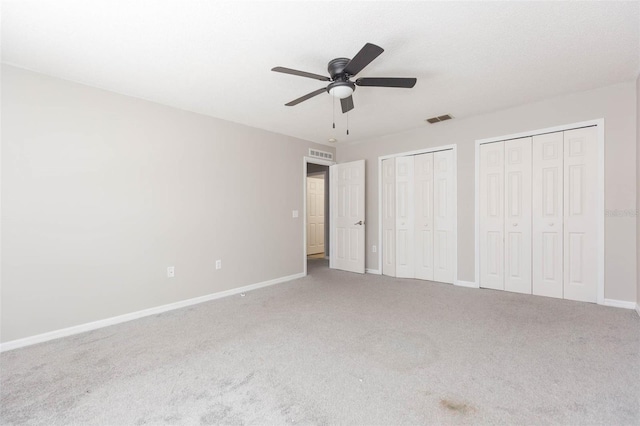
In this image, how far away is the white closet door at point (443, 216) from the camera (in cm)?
433

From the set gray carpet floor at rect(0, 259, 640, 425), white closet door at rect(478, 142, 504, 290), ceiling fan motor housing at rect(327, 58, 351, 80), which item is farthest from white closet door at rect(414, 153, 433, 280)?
ceiling fan motor housing at rect(327, 58, 351, 80)

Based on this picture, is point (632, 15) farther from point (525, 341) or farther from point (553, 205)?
point (525, 341)

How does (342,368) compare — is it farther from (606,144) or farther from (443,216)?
(606,144)

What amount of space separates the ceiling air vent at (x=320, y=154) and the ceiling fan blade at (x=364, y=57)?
2908mm

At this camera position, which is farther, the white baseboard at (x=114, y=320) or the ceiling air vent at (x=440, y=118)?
the ceiling air vent at (x=440, y=118)

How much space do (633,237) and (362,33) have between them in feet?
11.8

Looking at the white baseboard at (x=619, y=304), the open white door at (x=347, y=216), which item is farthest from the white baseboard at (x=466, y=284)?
the open white door at (x=347, y=216)

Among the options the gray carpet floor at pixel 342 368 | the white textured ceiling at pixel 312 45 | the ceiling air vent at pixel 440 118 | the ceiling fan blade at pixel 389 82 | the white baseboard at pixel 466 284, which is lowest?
the gray carpet floor at pixel 342 368

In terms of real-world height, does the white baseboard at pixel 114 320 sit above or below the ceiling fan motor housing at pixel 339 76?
below

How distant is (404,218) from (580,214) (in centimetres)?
219

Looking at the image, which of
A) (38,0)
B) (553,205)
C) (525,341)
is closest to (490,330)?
(525,341)

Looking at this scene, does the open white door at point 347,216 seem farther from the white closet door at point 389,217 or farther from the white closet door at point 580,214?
the white closet door at point 580,214

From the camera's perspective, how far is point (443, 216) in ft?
14.5

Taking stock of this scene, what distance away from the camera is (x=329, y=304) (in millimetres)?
3490
